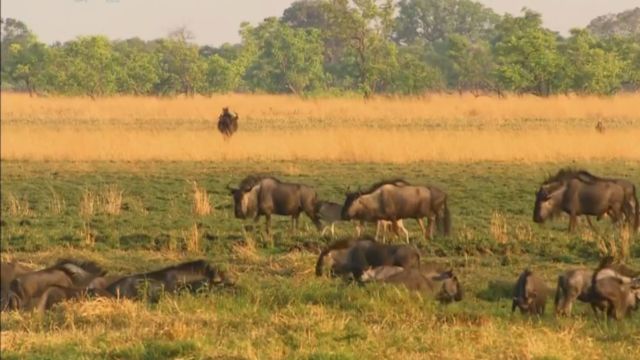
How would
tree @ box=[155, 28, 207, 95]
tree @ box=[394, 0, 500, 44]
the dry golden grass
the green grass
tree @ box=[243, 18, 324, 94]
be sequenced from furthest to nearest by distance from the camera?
tree @ box=[394, 0, 500, 44]
tree @ box=[243, 18, 324, 94]
tree @ box=[155, 28, 207, 95]
the dry golden grass
the green grass

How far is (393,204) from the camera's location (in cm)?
1300

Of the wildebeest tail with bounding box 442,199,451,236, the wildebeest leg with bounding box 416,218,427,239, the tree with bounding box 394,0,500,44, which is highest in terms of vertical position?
the tree with bounding box 394,0,500,44

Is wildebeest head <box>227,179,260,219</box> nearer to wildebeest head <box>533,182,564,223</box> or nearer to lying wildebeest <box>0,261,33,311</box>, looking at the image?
wildebeest head <box>533,182,564,223</box>

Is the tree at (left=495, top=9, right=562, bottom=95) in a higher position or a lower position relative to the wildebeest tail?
higher

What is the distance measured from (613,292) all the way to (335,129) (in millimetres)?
20383

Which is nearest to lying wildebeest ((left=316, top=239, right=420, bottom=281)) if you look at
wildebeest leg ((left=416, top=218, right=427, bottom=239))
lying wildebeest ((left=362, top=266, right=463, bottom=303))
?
lying wildebeest ((left=362, top=266, right=463, bottom=303))

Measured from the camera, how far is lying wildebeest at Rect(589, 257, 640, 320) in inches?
335

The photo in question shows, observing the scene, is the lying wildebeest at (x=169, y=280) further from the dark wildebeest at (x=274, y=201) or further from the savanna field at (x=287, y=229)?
the dark wildebeest at (x=274, y=201)

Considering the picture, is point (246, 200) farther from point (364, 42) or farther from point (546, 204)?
point (364, 42)

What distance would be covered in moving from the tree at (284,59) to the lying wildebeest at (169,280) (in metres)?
28.2

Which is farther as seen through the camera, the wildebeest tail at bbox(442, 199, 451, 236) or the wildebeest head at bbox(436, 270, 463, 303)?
the wildebeest tail at bbox(442, 199, 451, 236)

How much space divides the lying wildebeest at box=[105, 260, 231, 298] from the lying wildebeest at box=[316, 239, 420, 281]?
1167 millimetres

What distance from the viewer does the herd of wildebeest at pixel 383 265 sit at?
8.55m

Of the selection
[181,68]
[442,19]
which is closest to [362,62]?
[181,68]
